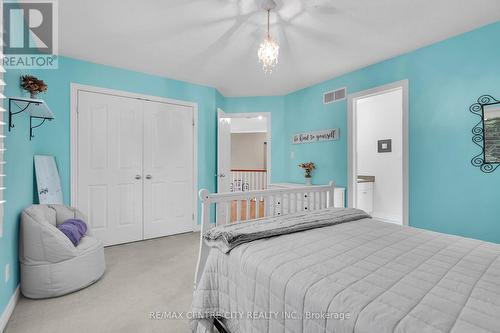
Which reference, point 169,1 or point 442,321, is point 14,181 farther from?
point 442,321

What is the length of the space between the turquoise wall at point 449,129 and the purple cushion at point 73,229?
357 cm

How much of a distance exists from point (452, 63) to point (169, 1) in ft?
9.20

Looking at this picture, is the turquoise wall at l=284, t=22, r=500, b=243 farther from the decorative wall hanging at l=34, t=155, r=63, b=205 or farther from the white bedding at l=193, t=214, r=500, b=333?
the decorative wall hanging at l=34, t=155, r=63, b=205

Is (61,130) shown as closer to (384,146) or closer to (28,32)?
(28,32)

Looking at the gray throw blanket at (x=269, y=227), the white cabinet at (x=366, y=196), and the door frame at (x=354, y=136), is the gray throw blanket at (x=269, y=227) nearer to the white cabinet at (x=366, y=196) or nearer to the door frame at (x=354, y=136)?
the door frame at (x=354, y=136)

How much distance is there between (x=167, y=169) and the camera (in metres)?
3.80

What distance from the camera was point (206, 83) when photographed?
402cm

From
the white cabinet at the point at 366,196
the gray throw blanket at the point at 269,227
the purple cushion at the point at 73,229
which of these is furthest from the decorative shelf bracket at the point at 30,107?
the white cabinet at the point at 366,196

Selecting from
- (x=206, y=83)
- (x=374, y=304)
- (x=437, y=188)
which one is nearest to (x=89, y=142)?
(x=206, y=83)

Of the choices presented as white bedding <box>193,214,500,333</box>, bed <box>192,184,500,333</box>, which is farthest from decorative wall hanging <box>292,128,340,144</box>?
white bedding <box>193,214,500,333</box>

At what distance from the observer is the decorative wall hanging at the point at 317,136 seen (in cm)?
374

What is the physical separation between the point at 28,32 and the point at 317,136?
3.70 m

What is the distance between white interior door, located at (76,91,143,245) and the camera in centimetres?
319

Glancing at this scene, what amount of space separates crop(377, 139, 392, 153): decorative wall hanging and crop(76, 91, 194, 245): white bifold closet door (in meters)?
3.63
